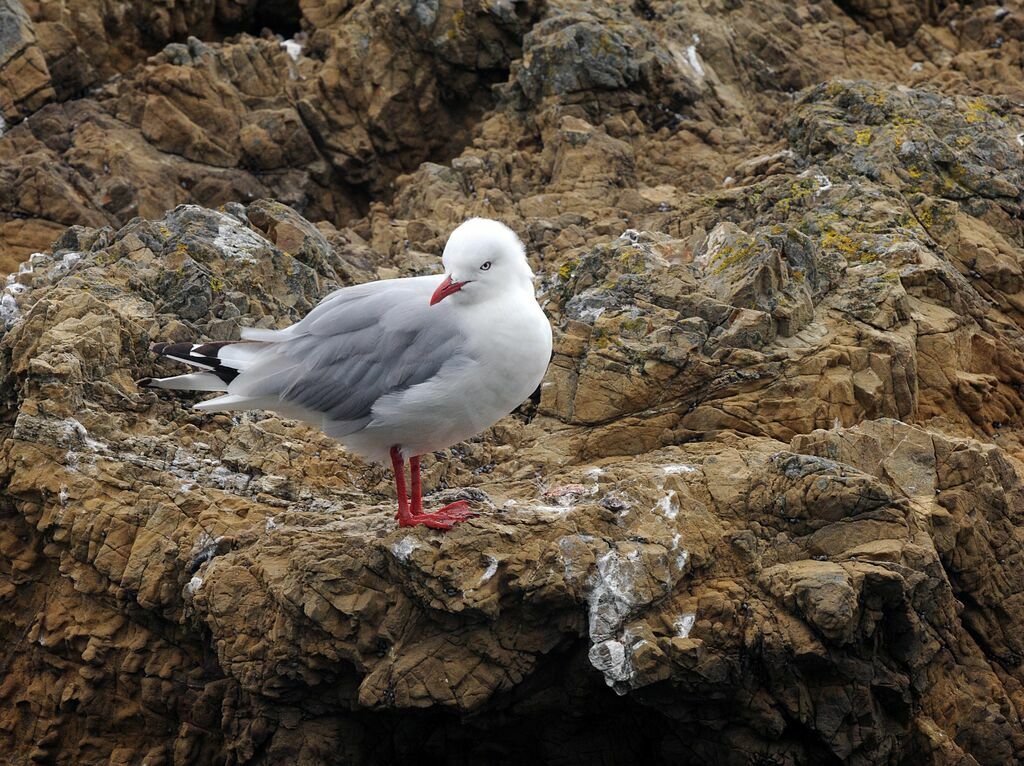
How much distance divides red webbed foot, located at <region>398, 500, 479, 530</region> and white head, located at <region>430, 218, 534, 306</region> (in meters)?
1.25

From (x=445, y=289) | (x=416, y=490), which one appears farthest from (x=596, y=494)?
(x=445, y=289)

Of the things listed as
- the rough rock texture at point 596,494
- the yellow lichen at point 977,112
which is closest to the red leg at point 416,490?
the rough rock texture at point 596,494

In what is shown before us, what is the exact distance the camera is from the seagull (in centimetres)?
688

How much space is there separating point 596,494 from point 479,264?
163 centimetres

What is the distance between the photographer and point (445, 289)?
269 inches

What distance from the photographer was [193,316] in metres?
9.08

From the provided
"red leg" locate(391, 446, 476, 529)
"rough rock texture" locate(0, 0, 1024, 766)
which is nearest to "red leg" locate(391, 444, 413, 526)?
"red leg" locate(391, 446, 476, 529)

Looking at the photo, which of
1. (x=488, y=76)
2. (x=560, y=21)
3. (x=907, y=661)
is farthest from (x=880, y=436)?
(x=488, y=76)

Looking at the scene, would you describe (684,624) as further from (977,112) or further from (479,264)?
(977,112)

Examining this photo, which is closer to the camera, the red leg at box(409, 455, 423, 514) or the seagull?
the seagull

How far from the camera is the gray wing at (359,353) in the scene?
275 inches

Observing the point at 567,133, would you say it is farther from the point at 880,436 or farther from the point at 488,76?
the point at 880,436

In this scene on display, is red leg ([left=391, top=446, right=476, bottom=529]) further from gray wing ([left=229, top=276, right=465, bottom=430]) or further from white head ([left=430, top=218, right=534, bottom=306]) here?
white head ([left=430, top=218, right=534, bottom=306])

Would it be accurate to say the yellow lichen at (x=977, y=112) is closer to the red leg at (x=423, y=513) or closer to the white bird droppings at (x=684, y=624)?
the white bird droppings at (x=684, y=624)
